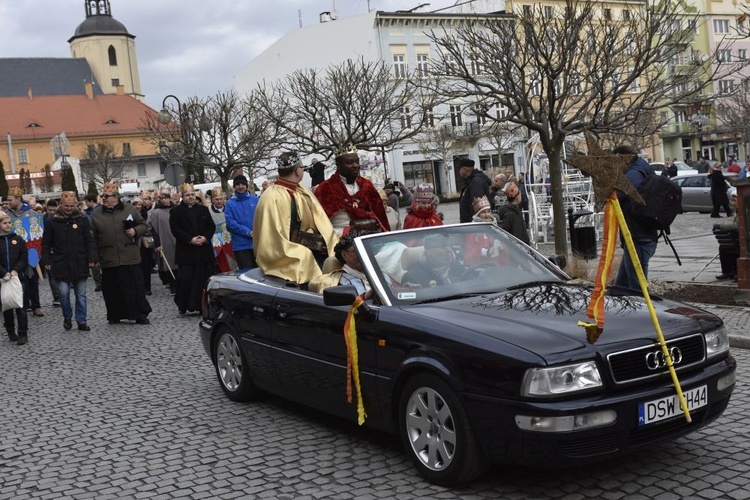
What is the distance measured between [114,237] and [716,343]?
10541 mm

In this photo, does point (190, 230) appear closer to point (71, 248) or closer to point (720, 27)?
point (71, 248)

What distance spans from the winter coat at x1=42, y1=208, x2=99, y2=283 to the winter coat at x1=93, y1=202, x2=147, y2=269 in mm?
151

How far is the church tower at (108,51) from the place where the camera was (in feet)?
402

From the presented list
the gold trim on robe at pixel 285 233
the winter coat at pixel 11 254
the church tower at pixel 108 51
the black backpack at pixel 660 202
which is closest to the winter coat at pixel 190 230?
the winter coat at pixel 11 254

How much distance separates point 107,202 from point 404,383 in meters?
9.68

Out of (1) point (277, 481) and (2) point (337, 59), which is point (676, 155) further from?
(1) point (277, 481)

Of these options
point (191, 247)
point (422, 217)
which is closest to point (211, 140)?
point (191, 247)

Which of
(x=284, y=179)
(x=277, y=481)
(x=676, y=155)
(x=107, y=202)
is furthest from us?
(x=676, y=155)

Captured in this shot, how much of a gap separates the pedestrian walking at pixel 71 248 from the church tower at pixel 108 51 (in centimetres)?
11266

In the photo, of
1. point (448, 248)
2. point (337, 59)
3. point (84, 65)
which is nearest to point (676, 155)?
point (337, 59)

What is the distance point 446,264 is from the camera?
624 cm

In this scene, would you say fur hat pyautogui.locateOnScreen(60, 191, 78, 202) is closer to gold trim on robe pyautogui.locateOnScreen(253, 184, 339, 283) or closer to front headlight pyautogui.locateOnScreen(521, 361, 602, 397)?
gold trim on robe pyautogui.locateOnScreen(253, 184, 339, 283)

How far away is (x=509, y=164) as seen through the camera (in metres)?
72.6

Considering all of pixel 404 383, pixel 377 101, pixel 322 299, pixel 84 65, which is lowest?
pixel 404 383
